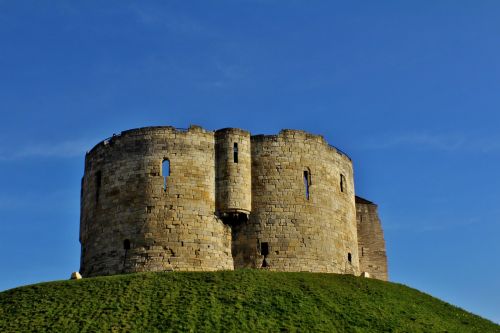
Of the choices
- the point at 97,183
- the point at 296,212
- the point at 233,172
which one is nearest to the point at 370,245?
the point at 296,212

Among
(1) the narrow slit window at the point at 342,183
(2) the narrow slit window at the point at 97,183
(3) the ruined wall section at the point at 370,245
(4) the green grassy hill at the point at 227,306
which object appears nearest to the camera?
(4) the green grassy hill at the point at 227,306

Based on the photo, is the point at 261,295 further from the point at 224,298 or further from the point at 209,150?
the point at 209,150

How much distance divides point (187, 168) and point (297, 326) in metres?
11.2

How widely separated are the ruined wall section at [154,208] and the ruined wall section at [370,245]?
994cm

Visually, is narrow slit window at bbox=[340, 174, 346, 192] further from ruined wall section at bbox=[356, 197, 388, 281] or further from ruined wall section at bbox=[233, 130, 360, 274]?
ruined wall section at bbox=[356, 197, 388, 281]

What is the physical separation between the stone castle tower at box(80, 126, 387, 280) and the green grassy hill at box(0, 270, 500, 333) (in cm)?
209

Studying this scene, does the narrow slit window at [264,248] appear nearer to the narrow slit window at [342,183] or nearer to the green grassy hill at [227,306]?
the green grassy hill at [227,306]

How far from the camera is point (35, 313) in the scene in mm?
38312

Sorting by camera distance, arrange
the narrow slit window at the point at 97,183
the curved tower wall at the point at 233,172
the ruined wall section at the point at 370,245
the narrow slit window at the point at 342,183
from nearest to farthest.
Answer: the curved tower wall at the point at 233,172 < the narrow slit window at the point at 97,183 < the narrow slit window at the point at 342,183 < the ruined wall section at the point at 370,245

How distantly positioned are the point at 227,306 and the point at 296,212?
8.50m

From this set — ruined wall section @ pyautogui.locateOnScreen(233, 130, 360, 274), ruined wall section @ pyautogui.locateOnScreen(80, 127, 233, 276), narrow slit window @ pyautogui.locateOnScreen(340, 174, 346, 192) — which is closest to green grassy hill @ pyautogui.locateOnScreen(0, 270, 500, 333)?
ruined wall section @ pyautogui.locateOnScreen(233, 130, 360, 274)

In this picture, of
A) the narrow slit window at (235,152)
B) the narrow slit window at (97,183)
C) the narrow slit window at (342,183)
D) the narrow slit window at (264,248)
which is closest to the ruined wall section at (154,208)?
the narrow slit window at (97,183)

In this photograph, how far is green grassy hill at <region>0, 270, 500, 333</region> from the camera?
3706cm

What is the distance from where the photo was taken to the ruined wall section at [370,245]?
52.2 metres
